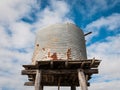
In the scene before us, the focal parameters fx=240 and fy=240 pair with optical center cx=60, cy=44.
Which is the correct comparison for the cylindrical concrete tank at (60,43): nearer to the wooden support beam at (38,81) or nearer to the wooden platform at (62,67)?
the wooden platform at (62,67)

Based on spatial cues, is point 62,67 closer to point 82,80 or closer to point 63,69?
point 63,69

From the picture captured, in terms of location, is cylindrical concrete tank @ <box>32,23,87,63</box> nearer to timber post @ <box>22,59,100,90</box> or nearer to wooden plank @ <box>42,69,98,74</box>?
timber post @ <box>22,59,100,90</box>

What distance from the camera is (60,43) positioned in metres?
13.9

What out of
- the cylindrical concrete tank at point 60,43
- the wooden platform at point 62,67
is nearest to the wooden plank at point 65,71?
the wooden platform at point 62,67

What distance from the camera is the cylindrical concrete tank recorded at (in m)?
13.6

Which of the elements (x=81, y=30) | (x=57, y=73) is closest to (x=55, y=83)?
(x=57, y=73)

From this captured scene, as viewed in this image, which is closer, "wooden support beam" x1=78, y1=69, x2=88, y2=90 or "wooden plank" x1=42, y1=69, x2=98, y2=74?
"wooden support beam" x1=78, y1=69, x2=88, y2=90

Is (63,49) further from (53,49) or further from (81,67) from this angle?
(81,67)

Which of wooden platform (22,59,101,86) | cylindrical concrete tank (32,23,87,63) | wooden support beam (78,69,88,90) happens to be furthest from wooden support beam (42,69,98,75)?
cylindrical concrete tank (32,23,87,63)

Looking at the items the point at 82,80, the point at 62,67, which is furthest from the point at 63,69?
the point at 82,80

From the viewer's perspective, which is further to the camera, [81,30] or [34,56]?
[81,30]

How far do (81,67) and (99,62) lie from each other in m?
1.07

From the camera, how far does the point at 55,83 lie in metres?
16.4

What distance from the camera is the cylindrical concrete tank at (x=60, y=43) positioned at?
13.6 m
